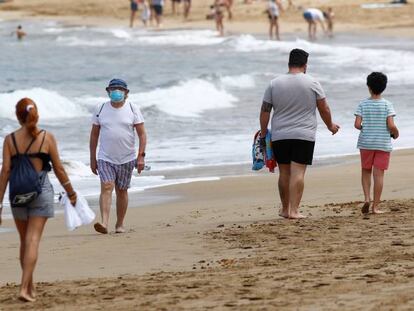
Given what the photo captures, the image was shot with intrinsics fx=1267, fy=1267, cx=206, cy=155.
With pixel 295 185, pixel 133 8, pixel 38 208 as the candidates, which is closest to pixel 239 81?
pixel 295 185

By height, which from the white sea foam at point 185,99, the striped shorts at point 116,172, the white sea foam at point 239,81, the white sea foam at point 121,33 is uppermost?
the striped shorts at point 116,172

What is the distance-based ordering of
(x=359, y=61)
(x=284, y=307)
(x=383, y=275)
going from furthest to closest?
(x=359, y=61) → (x=383, y=275) → (x=284, y=307)

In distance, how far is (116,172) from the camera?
34.3 ft

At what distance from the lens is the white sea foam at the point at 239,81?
29195 mm

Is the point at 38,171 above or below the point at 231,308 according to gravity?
above

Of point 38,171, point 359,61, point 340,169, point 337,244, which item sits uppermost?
point 38,171

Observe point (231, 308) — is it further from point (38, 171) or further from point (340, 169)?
point (340, 169)

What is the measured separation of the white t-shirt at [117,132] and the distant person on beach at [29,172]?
9.32 feet

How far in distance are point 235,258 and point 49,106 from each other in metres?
16.2

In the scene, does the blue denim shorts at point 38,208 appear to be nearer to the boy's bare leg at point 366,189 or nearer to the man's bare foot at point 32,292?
the man's bare foot at point 32,292

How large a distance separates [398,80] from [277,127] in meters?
19.1

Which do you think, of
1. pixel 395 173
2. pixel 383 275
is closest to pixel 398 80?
pixel 395 173

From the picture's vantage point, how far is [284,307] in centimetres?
654

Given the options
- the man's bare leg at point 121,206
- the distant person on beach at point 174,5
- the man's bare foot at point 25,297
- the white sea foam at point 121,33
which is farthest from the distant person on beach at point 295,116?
the distant person on beach at point 174,5
